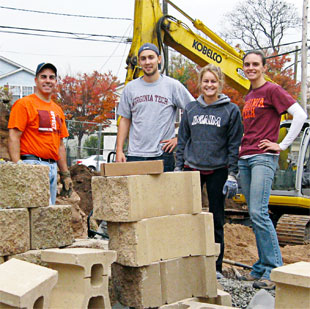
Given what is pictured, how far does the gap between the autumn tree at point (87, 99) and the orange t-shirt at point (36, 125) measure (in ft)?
86.3

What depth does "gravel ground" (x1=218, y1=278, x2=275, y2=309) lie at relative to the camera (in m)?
4.28

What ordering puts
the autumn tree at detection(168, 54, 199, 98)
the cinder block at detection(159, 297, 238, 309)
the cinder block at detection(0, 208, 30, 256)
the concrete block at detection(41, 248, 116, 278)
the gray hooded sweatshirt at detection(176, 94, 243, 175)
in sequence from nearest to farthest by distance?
the concrete block at detection(41, 248, 116, 278) < the cinder block at detection(159, 297, 238, 309) < the cinder block at detection(0, 208, 30, 256) < the gray hooded sweatshirt at detection(176, 94, 243, 175) < the autumn tree at detection(168, 54, 199, 98)

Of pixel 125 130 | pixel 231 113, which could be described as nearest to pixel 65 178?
pixel 125 130

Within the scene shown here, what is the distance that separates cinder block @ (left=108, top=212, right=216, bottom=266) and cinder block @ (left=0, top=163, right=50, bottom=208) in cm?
75

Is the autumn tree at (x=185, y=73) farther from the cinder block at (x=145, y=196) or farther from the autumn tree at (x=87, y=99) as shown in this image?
the cinder block at (x=145, y=196)

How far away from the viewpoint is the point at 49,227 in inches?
169

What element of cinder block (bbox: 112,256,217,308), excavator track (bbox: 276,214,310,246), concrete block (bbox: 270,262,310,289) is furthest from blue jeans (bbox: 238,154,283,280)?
excavator track (bbox: 276,214,310,246)

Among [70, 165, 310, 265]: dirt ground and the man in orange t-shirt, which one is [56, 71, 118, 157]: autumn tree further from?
the man in orange t-shirt

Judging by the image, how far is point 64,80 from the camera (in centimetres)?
3222

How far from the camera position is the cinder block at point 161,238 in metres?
3.76

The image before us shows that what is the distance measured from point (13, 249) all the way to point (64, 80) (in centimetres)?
2908

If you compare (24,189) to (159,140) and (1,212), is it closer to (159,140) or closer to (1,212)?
(1,212)

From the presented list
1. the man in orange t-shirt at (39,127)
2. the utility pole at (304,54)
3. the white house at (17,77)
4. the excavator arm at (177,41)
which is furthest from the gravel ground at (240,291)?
the white house at (17,77)

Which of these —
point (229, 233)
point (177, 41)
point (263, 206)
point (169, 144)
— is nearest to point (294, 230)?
point (229, 233)
